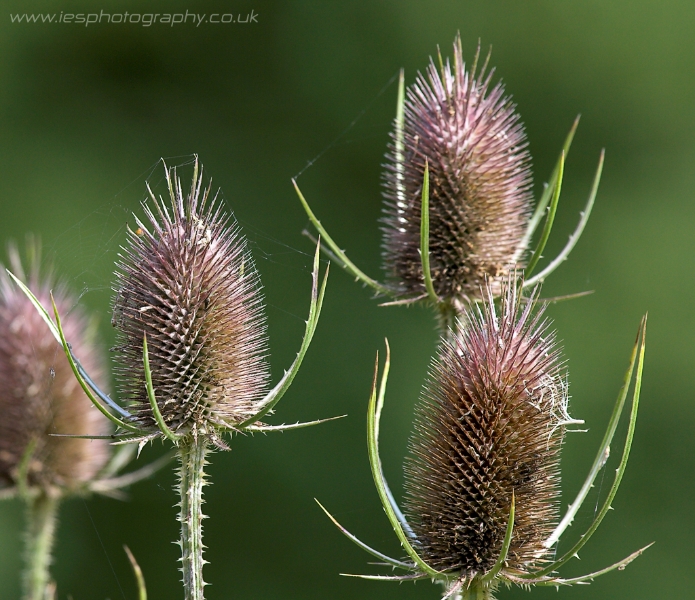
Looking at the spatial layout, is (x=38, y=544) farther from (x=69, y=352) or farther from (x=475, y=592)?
(x=475, y=592)

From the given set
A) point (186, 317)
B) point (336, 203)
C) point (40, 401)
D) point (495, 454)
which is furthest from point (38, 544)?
point (336, 203)

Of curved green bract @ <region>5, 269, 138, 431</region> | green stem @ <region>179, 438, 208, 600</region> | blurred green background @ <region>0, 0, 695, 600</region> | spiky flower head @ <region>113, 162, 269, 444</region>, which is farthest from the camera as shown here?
blurred green background @ <region>0, 0, 695, 600</region>

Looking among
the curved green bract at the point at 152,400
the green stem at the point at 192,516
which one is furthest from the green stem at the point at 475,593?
the curved green bract at the point at 152,400

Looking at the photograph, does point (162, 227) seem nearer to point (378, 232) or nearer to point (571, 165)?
point (378, 232)

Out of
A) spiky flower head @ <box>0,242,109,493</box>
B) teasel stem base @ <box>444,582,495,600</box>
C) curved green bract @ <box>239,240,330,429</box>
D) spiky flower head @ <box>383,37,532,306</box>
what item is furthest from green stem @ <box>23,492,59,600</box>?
spiky flower head @ <box>383,37,532,306</box>

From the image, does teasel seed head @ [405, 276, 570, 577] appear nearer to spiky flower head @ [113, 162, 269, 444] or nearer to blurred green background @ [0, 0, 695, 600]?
spiky flower head @ [113, 162, 269, 444]

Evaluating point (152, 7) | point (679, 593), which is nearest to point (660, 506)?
point (679, 593)

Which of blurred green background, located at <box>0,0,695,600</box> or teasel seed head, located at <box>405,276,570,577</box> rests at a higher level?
blurred green background, located at <box>0,0,695,600</box>
